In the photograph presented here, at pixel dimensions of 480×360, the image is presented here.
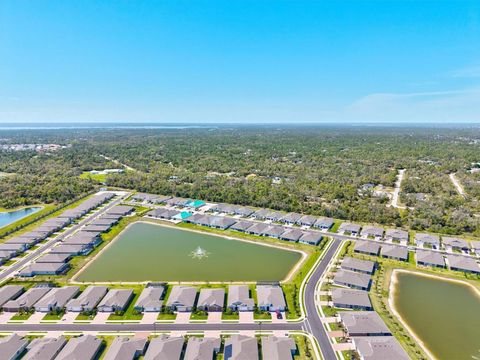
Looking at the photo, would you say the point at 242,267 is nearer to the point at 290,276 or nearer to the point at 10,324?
the point at 290,276

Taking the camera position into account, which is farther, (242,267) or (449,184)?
(449,184)

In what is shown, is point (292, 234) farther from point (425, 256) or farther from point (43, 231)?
point (43, 231)

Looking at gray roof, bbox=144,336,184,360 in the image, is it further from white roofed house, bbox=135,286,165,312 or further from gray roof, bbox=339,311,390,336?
gray roof, bbox=339,311,390,336

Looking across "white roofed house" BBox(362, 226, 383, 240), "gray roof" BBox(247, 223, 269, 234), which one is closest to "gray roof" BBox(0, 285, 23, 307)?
"gray roof" BBox(247, 223, 269, 234)

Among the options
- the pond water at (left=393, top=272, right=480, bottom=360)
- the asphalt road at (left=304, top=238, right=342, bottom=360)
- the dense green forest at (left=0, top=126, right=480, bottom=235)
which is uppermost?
the dense green forest at (left=0, top=126, right=480, bottom=235)

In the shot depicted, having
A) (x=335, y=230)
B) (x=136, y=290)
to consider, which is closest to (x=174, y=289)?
(x=136, y=290)

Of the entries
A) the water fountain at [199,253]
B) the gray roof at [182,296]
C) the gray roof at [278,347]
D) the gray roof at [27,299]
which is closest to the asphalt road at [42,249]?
the gray roof at [27,299]
